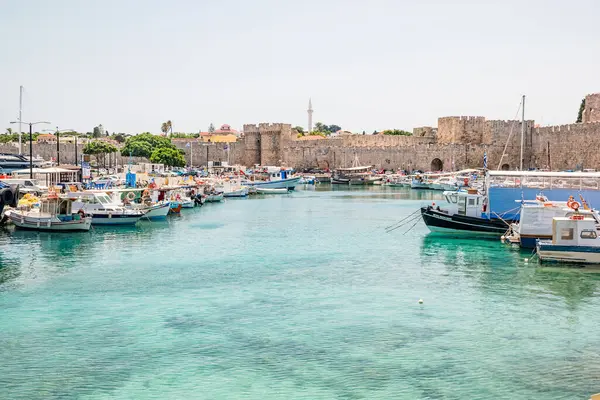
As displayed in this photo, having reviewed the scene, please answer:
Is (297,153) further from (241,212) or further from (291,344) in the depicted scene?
(291,344)

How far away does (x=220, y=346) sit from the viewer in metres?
9.77

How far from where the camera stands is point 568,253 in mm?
15141

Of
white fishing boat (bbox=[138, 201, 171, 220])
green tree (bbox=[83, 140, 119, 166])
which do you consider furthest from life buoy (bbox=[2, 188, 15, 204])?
green tree (bbox=[83, 140, 119, 166])

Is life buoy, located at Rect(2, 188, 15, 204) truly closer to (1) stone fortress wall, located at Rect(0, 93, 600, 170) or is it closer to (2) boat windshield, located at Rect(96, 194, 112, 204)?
(2) boat windshield, located at Rect(96, 194, 112, 204)

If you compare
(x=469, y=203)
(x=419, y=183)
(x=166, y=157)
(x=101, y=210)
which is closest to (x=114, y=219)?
(x=101, y=210)

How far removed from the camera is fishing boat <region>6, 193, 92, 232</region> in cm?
2077

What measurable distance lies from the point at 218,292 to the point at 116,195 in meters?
13.0

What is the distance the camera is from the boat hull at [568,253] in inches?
591

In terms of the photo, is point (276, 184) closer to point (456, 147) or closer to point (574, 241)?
point (456, 147)

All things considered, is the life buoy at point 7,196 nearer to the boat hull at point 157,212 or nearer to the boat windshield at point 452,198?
the boat hull at point 157,212

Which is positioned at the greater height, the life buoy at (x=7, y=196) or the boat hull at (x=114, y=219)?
the life buoy at (x=7, y=196)

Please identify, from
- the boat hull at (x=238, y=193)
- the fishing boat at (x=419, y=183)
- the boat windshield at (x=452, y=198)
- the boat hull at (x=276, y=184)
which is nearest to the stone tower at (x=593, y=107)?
the fishing boat at (x=419, y=183)

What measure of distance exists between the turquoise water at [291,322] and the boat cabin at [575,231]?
2.50 ft

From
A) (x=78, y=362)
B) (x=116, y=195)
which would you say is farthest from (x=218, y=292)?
(x=116, y=195)
